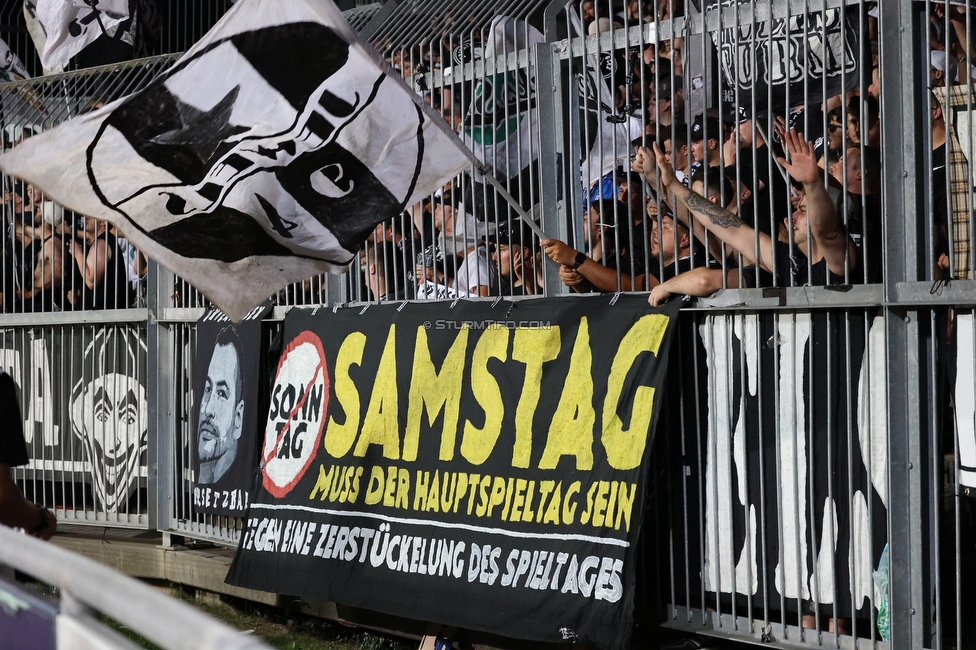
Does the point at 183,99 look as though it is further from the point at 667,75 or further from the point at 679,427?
the point at 679,427

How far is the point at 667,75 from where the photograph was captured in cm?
580

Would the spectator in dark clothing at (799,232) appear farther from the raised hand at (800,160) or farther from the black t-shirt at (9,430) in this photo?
the black t-shirt at (9,430)

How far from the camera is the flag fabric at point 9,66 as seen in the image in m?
12.1

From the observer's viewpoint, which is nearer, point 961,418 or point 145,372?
point 961,418

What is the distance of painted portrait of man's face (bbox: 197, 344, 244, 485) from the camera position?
800cm

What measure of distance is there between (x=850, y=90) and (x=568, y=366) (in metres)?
1.87

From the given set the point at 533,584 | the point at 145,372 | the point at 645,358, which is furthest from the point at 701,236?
the point at 145,372

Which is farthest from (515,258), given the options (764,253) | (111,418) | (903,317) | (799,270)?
(111,418)

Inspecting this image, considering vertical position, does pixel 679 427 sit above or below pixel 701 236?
below

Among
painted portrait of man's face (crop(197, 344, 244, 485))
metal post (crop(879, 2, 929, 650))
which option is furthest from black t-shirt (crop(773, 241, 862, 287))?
painted portrait of man's face (crop(197, 344, 244, 485))

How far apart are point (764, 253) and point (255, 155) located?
8.39ft

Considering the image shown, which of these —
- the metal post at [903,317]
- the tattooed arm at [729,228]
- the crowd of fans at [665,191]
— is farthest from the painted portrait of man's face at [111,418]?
the metal post at [903,317]

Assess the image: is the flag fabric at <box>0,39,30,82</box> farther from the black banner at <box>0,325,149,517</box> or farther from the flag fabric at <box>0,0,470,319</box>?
the flag fabric at <box>0,0,470,319</box>

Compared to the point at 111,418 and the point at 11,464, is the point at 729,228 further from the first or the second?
the point at 111,418
